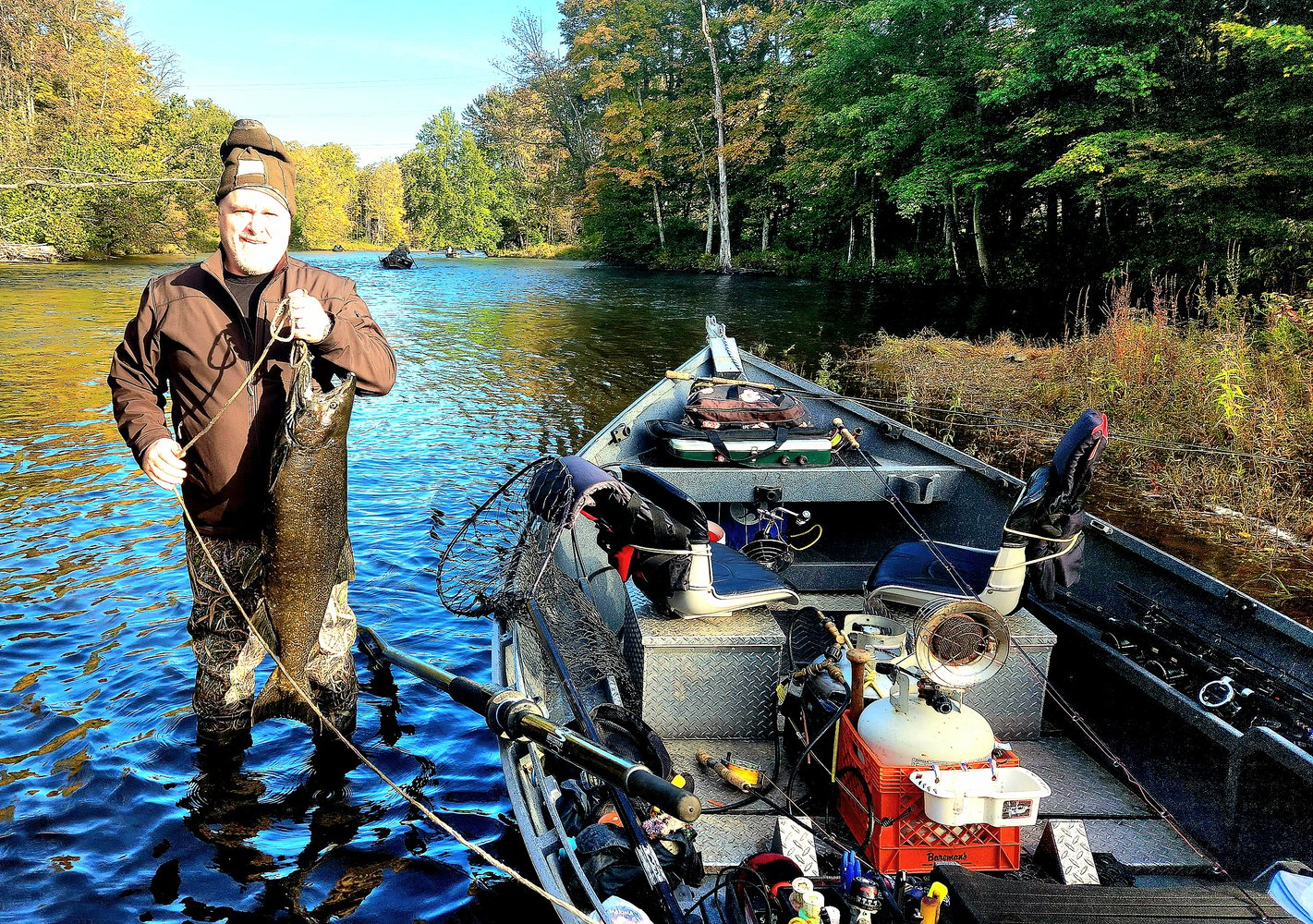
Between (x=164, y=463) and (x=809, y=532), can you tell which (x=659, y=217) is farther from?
(x=164, y=463)

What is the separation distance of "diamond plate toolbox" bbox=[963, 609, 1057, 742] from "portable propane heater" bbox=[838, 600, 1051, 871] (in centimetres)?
88

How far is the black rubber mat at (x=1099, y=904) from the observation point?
246 cm

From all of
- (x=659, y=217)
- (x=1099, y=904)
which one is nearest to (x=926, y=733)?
(x=1099, y=904)

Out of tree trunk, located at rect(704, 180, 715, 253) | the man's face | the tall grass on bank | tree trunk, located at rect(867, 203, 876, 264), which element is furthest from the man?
tree trunk, located at rect(704, 180, 715, 253)

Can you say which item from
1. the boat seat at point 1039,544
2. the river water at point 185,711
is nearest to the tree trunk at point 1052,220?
the river water at point 185,711

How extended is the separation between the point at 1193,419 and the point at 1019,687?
6.99m

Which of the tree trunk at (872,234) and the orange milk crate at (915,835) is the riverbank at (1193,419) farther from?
the tree trunk at (872,234)

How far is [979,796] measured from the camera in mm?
2945

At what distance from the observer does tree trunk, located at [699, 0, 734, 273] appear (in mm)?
43125

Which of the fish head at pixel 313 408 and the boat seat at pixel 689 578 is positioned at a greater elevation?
the fish head at pixel 313 408

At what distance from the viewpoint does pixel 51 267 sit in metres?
37.2

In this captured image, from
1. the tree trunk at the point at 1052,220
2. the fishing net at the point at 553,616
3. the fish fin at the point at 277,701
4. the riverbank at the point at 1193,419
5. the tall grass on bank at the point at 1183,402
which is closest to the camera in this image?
the fish fin at the point at 277,701

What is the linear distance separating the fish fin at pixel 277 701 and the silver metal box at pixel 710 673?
1474mm

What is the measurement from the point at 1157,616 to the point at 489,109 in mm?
90014
